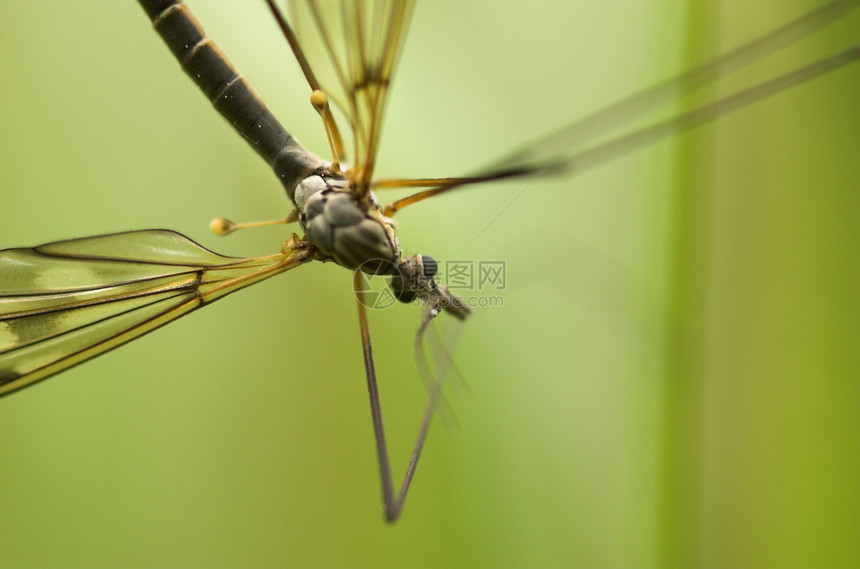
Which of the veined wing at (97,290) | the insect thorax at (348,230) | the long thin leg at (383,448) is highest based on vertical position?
the insect thorax at (348,230)

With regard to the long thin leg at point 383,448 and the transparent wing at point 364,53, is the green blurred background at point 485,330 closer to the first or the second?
the long thin leg at point 383,448

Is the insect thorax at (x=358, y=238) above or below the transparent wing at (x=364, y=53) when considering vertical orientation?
below

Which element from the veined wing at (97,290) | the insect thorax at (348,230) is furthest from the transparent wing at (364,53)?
the veined wing at (97,290)

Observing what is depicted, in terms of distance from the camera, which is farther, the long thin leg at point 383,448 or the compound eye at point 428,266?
the compound eye at point 428,266

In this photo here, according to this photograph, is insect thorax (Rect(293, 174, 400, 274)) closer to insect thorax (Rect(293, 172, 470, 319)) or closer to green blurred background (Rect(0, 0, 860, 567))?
insect thorax (Rect(293, 172, 470, 319))

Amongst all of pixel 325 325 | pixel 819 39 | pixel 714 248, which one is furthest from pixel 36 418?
pixel 819 39

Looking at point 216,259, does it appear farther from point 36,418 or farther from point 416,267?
point 36,418
